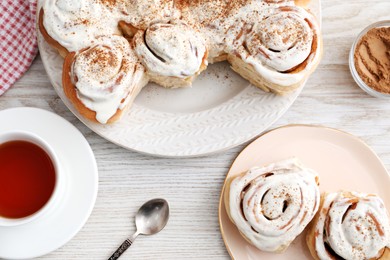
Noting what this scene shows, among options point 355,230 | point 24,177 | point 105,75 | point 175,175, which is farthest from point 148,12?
point 355,230

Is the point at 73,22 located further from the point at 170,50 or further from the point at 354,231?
the point at 354,231

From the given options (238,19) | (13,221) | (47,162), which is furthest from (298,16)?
(13,221)

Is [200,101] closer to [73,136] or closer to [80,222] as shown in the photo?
[73,136]

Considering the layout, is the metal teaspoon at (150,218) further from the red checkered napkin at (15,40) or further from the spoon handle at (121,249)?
the red checkered napkin at (15,40)

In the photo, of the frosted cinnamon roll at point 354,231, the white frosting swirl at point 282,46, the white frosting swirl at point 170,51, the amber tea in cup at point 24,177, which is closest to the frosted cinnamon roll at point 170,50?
the white frosting swirl at point 170,51

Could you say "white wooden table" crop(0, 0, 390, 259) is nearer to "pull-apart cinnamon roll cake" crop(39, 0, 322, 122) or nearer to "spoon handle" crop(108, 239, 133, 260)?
"spoon handle" crop(108, 239, 133, 260)

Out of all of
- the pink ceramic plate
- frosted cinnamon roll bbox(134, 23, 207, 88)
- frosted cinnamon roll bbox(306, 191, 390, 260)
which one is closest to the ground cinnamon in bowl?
the pink ceramic plate
